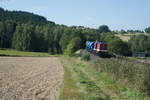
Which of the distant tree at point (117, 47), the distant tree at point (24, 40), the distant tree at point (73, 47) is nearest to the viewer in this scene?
the distant tree at point (73, 47)

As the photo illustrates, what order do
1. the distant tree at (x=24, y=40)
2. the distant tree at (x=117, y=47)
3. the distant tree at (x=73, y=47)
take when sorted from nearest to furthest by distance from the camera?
the distant tree at (x=73, y=47), the distant tree at (x=117, y=47), the distant tree at (x=24, y=40)

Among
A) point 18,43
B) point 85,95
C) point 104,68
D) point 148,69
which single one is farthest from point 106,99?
point 18,43

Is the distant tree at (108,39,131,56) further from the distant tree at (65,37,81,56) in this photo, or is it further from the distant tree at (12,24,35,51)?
the distant tree at (12,24,35,51)

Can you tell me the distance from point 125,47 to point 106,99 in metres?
61.5

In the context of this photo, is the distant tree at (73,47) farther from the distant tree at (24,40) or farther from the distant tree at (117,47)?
the distant tree at (24,40)

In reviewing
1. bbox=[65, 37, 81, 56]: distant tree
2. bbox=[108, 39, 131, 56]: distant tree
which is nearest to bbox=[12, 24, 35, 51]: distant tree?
bbox=[65, 37, 81, 56]: distant tree

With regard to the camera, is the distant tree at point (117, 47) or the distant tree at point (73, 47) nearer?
the distant tree at point (73, 47)

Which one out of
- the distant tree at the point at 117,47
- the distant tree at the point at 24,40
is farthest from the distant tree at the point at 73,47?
the distant tree at the point at 24,40

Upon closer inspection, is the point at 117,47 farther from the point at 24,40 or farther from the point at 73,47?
the point at 24,40

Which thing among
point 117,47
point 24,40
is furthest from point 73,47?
point 24,40

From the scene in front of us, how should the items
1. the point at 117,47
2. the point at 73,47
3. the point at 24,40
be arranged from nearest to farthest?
the point at 73,47 < the point at 117,47 < the point at 24,40

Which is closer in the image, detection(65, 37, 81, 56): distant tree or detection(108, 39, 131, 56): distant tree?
detection(65, 37, 81, 56): distant tree

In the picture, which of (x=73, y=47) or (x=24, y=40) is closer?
(x=73, y=47)

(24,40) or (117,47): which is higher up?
(24,40)
